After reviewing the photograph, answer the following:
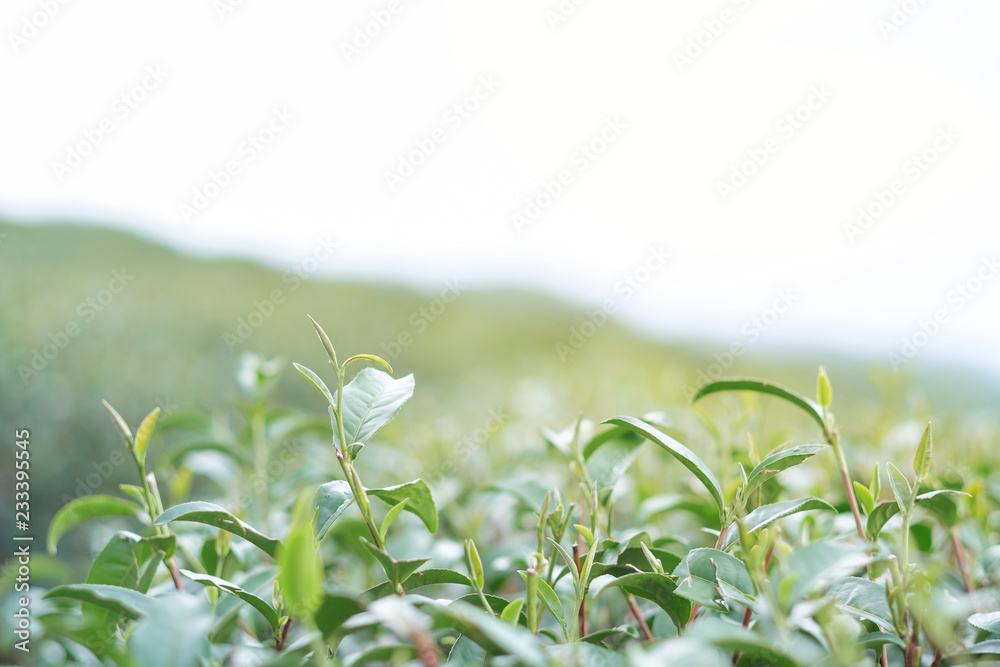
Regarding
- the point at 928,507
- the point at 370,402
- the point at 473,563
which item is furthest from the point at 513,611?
the point at 928,507

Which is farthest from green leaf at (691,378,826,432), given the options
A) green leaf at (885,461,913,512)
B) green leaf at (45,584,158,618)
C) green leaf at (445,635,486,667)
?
green leaf at (45,584,158,618)

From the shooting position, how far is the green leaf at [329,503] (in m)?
0.78

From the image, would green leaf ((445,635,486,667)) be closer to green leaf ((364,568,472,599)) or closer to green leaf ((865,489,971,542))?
green leaf ((364,568,472,599))

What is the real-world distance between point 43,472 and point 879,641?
346 cm

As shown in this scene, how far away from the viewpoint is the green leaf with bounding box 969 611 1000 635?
771 mm

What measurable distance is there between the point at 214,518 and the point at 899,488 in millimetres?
833

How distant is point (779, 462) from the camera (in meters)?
0.81

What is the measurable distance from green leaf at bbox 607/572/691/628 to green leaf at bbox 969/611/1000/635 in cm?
34

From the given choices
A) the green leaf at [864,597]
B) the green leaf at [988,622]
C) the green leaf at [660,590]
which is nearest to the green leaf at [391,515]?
the green leaf at [660,590]

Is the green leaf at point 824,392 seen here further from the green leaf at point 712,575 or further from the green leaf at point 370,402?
the green leaf at point 370,402

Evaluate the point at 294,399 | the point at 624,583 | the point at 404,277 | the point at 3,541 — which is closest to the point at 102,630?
the point at 624,583

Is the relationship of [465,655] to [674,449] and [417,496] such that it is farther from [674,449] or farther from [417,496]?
[674,449]

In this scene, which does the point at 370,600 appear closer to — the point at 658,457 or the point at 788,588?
the point at 788,588

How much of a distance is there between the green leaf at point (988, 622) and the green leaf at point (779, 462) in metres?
0.27
